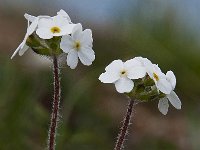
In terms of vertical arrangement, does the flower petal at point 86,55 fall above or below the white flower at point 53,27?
below

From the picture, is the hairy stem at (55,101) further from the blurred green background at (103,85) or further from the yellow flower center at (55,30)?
the blurred green background at (103,85)

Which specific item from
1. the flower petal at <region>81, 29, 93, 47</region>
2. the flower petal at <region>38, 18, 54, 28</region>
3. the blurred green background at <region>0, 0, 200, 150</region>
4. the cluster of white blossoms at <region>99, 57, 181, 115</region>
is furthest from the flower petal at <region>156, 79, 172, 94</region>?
the blurred green background at <region>0, 0, 200, 150</region>

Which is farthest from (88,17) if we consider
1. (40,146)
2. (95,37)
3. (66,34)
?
(66,34)

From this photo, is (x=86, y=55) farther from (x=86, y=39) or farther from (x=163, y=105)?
(x=163, y=105)

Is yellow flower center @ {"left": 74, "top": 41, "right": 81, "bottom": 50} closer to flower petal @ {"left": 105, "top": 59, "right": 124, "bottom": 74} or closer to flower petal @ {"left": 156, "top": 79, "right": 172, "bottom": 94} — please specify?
flower petal @ {"left": 105, "top": 59, "right": 124, "bottom": 74}

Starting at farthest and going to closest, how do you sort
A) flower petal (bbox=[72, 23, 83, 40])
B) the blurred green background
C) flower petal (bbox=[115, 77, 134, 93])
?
the blurred green background
flower petal (bbox=[72, 23, 83, 40])
flower petal (bbox=[115, 77, 134, 93])

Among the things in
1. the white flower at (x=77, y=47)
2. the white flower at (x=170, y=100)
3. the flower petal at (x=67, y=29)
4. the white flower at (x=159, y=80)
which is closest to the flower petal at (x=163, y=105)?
the white flower at (x=170, y=100)

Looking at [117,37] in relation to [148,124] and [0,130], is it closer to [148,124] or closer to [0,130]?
[148,124]
